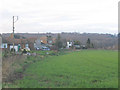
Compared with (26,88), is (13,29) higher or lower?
higher

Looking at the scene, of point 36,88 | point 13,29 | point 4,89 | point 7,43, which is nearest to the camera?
point 4,89

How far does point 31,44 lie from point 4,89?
5448 centimetres

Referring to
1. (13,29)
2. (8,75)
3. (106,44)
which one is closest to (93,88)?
(8,75)

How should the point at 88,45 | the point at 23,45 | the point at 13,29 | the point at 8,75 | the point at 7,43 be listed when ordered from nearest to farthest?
the point at 8,75 < the point at 13,29 < the point at 7,43 < the point at 23,45 < the point at 88,45

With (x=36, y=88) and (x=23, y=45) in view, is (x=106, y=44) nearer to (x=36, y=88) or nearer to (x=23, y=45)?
(x=23, y=45)

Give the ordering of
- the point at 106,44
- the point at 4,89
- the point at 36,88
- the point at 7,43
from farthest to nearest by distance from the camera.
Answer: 1. the point at 106,44
2. the point at 7,43
3. the point at 36,88
4. the point at 4,89

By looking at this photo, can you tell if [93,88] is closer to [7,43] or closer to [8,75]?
[8,75]

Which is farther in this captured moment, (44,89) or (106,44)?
(106,44)

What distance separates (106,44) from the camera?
315 ft

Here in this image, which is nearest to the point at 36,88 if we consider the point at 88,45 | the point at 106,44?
the point at 88,45

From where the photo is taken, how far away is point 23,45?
205 ft

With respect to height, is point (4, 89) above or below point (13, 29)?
below

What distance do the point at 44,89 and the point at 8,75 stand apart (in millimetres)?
4745

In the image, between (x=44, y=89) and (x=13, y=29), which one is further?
(x=13, y=29)
